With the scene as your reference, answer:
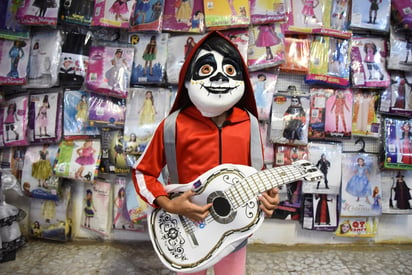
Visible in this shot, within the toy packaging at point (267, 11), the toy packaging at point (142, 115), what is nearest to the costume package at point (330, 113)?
the toy packaging at point (267, 11)

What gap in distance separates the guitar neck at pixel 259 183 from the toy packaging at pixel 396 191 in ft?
4.79

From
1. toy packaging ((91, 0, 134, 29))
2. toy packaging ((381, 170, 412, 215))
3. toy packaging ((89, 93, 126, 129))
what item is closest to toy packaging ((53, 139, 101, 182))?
toy packaging ((89, 93, 126, 129))

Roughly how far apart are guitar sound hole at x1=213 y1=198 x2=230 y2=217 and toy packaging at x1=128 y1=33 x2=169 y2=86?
111cm

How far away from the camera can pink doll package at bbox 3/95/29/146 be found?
1905 mm

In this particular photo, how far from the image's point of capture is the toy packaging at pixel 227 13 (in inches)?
67.8

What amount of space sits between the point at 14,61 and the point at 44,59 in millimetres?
208

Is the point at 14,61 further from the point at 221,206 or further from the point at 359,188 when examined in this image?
the point at 359,188

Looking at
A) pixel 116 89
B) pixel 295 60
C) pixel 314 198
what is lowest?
pixel 314 198

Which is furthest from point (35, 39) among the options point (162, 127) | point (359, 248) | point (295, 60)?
point (359, 248)

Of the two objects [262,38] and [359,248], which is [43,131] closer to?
[262,38]

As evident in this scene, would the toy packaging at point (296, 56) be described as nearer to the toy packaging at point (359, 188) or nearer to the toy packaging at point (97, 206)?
the toy packaging at point (359, 188)

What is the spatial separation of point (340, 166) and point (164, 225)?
138 centimetres

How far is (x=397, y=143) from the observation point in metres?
1.84

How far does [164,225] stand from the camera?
3.20 feet
